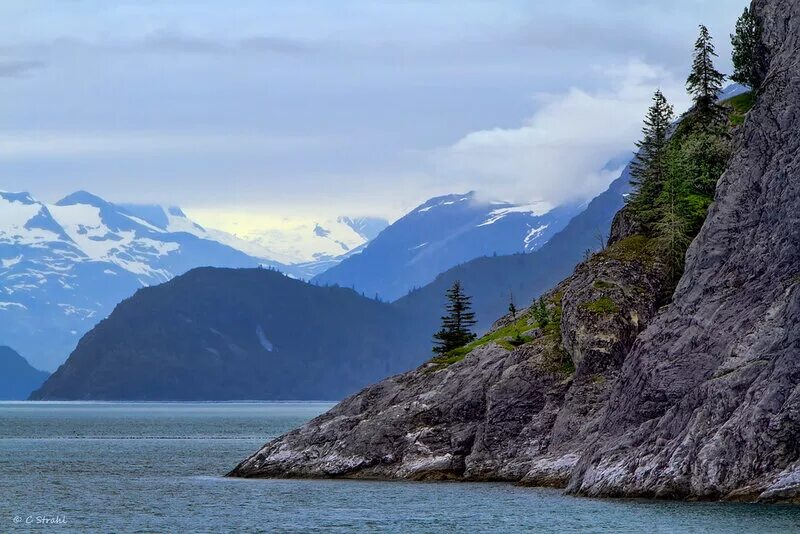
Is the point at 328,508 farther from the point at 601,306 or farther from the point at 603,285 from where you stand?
the point at 603,285

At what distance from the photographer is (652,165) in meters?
142

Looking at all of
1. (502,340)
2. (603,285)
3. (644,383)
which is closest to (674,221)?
(603,285)

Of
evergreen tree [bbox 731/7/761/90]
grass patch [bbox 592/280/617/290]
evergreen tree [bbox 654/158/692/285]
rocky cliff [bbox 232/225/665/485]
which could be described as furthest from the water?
evergreen tree [bbox 731/7/761/90]

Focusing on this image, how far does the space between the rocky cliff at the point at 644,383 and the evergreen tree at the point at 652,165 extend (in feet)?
10.2

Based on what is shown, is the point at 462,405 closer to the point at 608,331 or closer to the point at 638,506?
the point at 608,331

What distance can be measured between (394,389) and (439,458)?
15127 mm

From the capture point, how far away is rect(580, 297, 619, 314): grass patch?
11485 cm

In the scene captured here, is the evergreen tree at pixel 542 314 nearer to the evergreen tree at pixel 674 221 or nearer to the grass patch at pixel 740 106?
the evergreen tree at pixel 674 221

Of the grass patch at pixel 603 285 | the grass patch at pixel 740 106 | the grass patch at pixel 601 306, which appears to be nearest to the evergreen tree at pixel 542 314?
the grass patch at pixel 603 285

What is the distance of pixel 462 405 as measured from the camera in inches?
4754

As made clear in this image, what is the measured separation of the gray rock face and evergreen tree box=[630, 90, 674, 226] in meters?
26.2

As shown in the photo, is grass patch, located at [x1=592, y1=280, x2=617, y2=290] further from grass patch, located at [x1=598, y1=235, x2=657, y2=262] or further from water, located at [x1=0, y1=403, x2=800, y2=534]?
water, located at [x1=0, y1=403, x2=800, y2=534]

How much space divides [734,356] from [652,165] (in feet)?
176

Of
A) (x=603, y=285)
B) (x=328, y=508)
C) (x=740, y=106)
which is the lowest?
(x=328, y=508)
